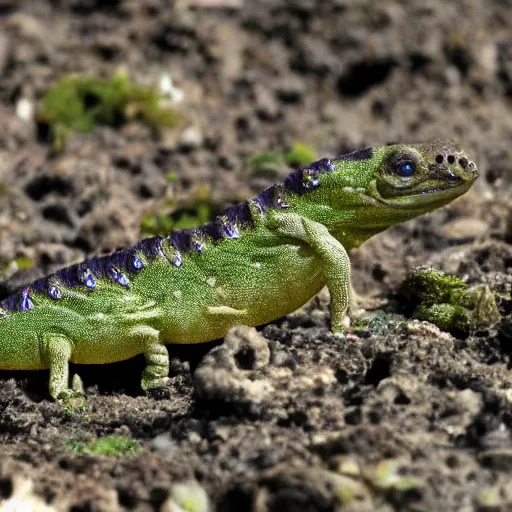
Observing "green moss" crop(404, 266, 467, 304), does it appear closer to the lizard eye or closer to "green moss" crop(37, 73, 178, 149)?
the lizard eye

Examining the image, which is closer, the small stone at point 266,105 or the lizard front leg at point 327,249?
the lizard front leg at point 327,249

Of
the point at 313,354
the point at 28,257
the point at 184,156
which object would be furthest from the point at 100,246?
the point at 313,354

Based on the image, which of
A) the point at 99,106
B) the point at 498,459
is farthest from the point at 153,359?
the point at 99,106

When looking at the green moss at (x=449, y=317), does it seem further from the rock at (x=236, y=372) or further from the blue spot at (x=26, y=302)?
the blue spot at (x=26, y=302)

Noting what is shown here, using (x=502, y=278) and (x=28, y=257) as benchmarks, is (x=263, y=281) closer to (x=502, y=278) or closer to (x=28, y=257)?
(x=502, y=278)

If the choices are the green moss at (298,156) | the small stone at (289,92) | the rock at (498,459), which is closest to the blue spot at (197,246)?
the rock at (498,459)
